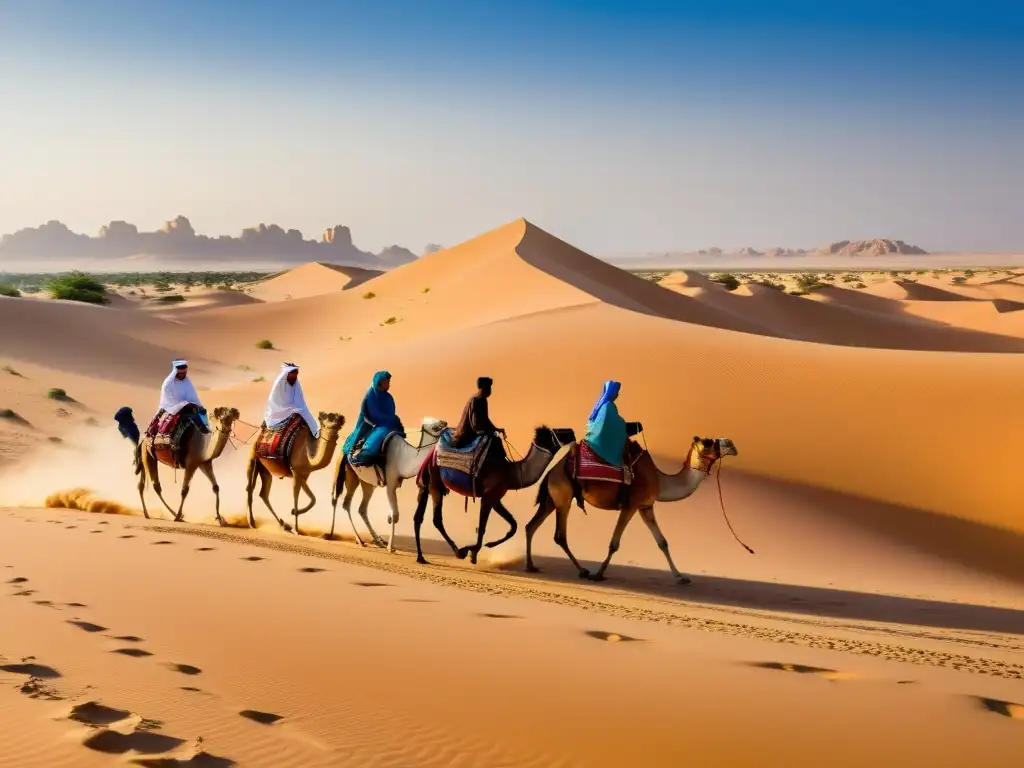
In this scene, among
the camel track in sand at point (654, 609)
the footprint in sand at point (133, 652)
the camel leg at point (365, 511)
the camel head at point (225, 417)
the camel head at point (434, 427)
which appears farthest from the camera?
the camel head at point (225, 417)

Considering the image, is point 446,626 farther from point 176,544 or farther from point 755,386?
point 755,386

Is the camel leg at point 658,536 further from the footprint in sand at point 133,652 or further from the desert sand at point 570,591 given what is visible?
the footprint in sand at point 133,652

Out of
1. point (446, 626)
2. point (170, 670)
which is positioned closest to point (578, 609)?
point (446, 626)

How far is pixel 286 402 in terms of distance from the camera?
1438 cm

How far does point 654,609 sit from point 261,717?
5.16m

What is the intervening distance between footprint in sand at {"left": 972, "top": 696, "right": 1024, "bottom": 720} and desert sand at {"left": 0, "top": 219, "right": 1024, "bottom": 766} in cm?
2

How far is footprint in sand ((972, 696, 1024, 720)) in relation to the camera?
6.02 m

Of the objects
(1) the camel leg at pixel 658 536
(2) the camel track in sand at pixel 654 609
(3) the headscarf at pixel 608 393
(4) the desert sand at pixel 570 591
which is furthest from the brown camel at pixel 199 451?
(1) the camel leg at pixel 658 536

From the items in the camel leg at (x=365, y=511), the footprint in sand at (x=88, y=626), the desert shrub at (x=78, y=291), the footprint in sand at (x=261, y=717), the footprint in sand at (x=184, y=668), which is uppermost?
the desert shrub at (x=78, y=291)

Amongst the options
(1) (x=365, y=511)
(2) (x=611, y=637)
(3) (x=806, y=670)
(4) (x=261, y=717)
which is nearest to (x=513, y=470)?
(1) (x=365, y=511)

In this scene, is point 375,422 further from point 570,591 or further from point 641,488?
point 570,591

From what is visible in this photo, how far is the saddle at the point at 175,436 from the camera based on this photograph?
15.6 metres

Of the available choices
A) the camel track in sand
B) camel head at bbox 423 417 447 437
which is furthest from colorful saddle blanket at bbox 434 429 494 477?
the camel track in sand

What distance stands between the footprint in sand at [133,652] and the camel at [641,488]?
20.2 ft
